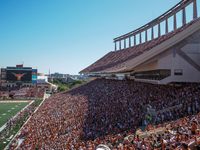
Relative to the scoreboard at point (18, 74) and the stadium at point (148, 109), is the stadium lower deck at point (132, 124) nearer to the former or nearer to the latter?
the stadium at point (148, 109)

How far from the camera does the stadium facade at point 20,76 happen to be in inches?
2530

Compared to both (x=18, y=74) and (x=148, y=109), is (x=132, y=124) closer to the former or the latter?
(x=148, y=109)

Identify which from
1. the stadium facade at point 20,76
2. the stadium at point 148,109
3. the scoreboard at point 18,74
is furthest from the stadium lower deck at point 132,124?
the stadium facade at point 20,76

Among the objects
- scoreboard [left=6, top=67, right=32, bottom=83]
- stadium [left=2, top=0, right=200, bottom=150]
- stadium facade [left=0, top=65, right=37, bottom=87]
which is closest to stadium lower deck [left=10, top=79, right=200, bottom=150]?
stadium [left=2, top=0, right=200, bottom=150]

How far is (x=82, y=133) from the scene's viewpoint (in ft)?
55.4

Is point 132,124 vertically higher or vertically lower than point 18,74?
lower

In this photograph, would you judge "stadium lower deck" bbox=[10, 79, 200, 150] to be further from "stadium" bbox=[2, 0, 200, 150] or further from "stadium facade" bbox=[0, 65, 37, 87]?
"stadium facade" bbox=[0, 65, 37, 87]

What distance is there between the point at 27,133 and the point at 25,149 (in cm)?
513

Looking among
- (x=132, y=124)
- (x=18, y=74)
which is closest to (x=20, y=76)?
(x=18, y=74)

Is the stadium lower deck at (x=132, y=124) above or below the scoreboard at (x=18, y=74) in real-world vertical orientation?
below

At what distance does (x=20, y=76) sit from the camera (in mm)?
64562

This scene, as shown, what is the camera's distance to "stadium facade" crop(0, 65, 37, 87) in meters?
64.2

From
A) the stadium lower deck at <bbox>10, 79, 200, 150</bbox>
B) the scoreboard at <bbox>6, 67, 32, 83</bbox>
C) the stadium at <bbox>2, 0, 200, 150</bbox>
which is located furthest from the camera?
the scoreboard at <bbox>6, 67, 32, 83</bbox>

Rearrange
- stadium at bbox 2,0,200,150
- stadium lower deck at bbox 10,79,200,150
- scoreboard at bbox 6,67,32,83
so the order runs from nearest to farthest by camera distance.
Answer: stadium lower deck at bbox 10,79,200,150, stadium at bbox 2,0,200,150, scoreboard at bbox 6,67,32,83
